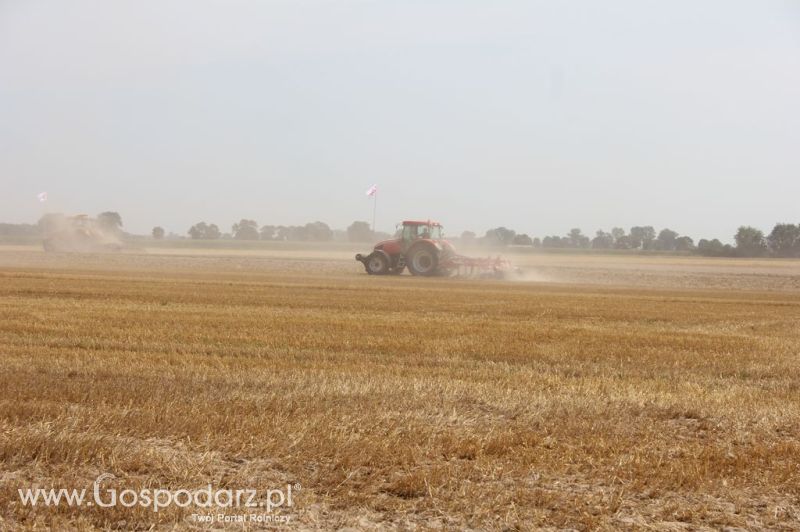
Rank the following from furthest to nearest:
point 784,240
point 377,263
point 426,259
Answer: point 784,240, point 377,263, point 426,259

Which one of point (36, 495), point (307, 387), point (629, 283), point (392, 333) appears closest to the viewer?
point (36, 495)

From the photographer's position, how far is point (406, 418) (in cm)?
665

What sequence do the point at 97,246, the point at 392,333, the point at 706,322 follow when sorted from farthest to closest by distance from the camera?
the point at 97,246
the point at 706,322
the point at 392,333

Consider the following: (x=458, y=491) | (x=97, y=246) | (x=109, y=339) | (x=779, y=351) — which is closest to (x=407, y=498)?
(x=458, y=491)

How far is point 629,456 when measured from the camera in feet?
18.9

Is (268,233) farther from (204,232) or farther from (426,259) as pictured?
(426,259)

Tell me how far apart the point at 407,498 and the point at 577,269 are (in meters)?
38.5

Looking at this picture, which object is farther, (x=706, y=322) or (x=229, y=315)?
(x=706, y=322)

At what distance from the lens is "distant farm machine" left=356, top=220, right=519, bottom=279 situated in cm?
3184

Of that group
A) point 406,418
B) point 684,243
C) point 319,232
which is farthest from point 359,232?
point 406,418

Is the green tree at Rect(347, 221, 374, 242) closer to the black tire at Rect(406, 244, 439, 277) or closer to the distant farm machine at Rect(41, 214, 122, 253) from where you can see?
the distant farm machine at Rect(41, 214, 122, 253)

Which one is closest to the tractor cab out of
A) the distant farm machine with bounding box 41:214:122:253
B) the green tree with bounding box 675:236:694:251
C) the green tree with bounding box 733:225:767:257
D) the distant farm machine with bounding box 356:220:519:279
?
the distant farm machine with bounding box 356:220:519:279

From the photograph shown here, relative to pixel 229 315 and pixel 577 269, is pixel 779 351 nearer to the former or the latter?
pixel 229 315

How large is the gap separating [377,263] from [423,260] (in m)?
2.17
